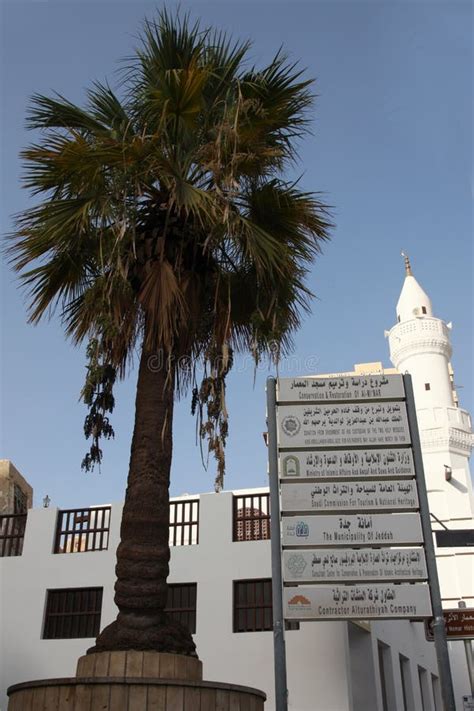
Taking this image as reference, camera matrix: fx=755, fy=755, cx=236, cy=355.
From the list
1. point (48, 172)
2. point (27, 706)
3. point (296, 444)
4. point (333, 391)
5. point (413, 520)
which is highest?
point (48, 172)

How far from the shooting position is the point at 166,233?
9.61 metres

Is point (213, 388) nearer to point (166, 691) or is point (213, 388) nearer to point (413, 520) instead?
point (413, 520)

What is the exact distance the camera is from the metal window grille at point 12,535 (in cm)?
1859

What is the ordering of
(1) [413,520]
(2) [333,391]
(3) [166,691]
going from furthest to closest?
(2) [333,391]
(1) [413,520]
(3) [166,691]

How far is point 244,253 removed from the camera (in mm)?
9953

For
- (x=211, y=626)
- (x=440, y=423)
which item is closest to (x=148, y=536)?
(x=211, y=626)

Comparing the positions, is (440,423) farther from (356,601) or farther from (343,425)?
(356,601)

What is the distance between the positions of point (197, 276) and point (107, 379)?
175 cm

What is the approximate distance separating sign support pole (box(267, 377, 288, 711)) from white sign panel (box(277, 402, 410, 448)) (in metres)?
0.11

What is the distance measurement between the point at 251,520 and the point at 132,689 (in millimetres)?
10437

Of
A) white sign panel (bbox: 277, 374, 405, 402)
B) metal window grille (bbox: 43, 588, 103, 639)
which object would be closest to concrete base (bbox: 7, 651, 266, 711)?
white sign panel (bbox: 277, 374, 405, 402)

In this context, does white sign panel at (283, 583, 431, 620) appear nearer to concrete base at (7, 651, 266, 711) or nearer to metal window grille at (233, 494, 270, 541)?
concrete base at (7, 651, 266, 711)

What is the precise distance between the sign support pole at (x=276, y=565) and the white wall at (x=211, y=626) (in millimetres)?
8245

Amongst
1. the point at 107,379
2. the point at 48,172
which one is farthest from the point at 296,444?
the point at 48,172
